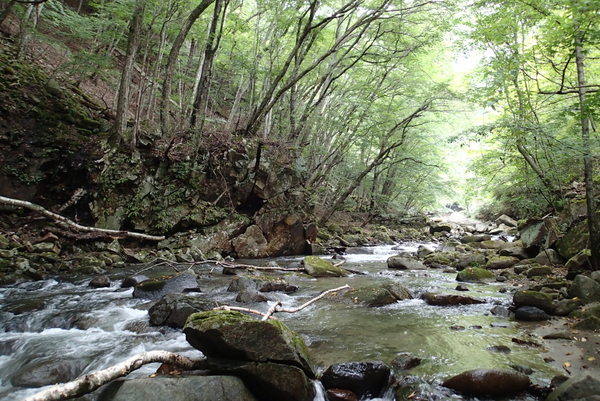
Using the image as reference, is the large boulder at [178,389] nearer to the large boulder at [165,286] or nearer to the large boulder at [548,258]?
the large boulder at [165,286]

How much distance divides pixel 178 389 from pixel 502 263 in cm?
1075

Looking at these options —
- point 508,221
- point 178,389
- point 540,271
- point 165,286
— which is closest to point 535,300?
point 540,271

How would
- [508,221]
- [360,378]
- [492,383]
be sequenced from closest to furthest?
[492,383]
[360,378]
[508,221]

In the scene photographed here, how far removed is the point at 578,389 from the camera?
9.09ft

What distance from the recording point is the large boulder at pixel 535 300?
552cm

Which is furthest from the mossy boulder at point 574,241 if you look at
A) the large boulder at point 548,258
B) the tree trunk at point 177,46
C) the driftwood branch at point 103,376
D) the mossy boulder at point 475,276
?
the tree trunk at point 177,46

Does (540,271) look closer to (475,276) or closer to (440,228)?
(475,276)

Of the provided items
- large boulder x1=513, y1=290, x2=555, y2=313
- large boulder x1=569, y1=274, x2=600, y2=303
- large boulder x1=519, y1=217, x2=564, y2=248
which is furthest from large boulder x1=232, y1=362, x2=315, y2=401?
large boulder x1=519, y1=217, x2=564, y2=248

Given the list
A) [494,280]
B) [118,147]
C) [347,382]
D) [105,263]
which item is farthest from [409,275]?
[118,147]

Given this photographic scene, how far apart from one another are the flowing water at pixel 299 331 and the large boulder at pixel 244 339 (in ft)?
3.07

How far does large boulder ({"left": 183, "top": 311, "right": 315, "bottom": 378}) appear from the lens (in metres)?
3.13

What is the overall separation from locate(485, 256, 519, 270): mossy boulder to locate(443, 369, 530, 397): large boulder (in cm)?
828

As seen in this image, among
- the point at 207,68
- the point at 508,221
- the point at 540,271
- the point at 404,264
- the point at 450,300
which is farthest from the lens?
the point at 508,221

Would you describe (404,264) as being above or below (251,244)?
above
